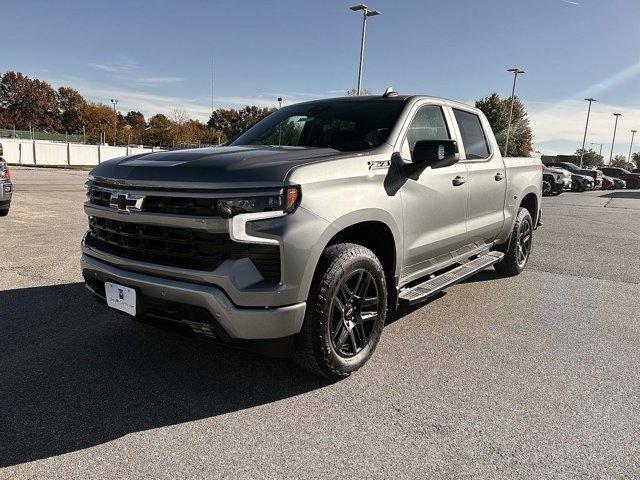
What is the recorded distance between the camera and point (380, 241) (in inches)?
142

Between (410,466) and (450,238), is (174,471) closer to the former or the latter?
(410,466)

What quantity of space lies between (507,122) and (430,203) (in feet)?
243

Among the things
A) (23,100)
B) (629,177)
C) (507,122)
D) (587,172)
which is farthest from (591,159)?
(23,100)

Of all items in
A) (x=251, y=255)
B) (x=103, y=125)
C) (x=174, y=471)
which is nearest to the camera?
(x=174, y=471)

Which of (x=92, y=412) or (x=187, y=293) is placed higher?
(x=187, y=293)

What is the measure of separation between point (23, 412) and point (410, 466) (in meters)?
2.06

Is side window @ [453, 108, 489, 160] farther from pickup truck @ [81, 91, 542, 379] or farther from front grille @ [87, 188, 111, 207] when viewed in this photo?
front grille @ [87, 188, 111, 207]

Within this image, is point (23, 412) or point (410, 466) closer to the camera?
point (410, 466)

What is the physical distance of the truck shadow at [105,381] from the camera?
260 cm

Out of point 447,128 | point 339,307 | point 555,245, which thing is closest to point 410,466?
point 339,307

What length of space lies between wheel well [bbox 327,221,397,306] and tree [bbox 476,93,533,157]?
6482 cm

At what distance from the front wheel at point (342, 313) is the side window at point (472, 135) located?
1985mm

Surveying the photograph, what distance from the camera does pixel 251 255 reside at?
269 cm

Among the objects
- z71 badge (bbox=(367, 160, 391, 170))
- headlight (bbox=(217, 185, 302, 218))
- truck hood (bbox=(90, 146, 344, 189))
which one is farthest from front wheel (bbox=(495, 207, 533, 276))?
headlight (bbox=(217, 185, 302, 218))
